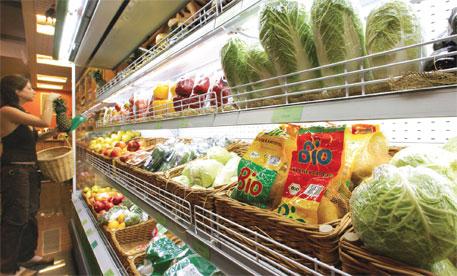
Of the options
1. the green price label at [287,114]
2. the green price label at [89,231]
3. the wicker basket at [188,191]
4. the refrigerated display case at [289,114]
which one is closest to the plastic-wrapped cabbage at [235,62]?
the refrigerated display case at [289,114]

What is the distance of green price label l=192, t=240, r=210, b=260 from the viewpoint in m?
0.92

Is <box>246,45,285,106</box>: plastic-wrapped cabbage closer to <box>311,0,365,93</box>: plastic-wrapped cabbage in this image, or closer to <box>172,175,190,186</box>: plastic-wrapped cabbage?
<box>311,0,365,93</box>: plastic-wrapped cabbage

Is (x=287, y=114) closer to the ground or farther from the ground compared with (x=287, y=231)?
farther from the ground

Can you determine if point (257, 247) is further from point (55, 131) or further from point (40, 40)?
point (40, 40)

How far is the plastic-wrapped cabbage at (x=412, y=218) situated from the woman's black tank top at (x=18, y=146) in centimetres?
381

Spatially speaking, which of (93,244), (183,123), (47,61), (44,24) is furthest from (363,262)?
(47,61)

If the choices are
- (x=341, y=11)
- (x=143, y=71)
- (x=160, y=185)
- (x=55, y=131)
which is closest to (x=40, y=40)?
(x=55, y=131)

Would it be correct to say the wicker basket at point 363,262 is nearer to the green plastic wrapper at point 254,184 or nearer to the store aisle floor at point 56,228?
the green plastic wrapper at point 254,184

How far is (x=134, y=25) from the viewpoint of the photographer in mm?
2641

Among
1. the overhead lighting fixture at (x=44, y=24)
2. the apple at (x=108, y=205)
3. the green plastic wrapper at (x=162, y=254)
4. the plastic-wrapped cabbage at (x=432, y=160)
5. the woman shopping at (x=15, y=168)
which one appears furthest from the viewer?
the overhead lighting fixture at (x=44, y=24)

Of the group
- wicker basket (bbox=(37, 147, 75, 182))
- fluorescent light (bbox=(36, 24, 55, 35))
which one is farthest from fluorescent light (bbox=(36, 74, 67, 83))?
wicker basket (bbox=(37, 147, 75, 182))

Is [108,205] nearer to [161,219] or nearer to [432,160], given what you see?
[161,219]

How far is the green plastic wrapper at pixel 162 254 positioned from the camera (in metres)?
1.50

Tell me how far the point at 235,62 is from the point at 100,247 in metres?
1.79
